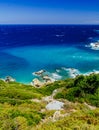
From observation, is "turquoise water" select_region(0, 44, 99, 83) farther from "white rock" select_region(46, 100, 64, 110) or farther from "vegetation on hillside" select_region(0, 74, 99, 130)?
"white rock" select_region(46, 100, 64, 110)


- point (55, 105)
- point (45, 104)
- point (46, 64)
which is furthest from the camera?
point (46, 64)

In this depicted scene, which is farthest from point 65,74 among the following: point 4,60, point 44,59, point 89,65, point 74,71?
point 4,60

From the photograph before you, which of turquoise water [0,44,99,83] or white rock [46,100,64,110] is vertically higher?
white rock [46,100,64,110]

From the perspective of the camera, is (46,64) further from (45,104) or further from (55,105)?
(55,105)

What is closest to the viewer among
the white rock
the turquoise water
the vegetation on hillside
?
the vegetation on hillside

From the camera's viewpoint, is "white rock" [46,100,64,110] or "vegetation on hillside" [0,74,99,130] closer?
"vegetation on hillside" [0,74,99,130]

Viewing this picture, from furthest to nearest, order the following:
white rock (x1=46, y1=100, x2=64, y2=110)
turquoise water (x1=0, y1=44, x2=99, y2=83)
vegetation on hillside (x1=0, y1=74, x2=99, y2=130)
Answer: turquoise water (x1=0, y1=44, x2=99, y2=83)
white rock (x1=46, y1=100, x2=64, y2=110)
vegetation on hillside (x1=0, y1=74, x2=99, y2=130)

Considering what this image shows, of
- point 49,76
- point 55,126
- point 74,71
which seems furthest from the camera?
point 74,71

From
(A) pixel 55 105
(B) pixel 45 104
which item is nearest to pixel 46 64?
(B) pixel 45 104

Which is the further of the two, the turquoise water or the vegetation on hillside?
the turquoise water

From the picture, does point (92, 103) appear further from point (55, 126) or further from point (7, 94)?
point (55, 126)

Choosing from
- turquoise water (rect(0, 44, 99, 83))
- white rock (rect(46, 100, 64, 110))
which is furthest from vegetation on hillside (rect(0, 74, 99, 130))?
turquoise water (rect(0, 44, 99, 83))
